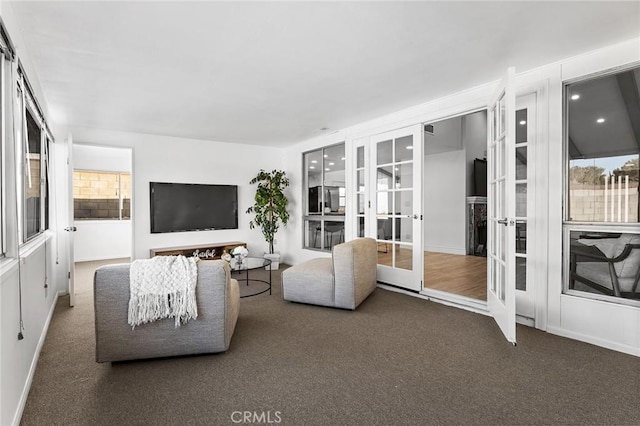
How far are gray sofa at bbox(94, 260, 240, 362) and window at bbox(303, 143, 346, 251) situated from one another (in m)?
2.99

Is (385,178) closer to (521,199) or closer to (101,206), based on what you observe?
(521,199)

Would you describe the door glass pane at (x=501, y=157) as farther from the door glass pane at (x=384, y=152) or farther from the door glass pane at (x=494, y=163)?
the door glass pane at (x=384, y=152)

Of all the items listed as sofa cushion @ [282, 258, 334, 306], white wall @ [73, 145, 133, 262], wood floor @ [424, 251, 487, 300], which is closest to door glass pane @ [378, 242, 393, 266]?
wood floor @ [424, 251, 487, 300]

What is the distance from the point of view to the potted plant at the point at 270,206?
19.1 feet

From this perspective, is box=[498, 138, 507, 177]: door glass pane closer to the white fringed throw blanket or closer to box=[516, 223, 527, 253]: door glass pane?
box=[516, 223, 527, 253]: door glass pane

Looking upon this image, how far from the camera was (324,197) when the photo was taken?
18.4 feet

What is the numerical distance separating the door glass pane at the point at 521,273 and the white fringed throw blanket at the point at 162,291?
2.78 meters

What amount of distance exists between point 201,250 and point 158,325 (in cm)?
323

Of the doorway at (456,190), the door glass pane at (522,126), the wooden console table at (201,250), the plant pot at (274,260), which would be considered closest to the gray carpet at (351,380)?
the door glass pane at (522,126)

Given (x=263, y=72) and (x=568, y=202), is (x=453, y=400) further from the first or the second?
(x=263, y=72)

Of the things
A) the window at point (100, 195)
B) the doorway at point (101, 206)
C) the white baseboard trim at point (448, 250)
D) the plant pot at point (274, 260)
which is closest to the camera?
the plant pot at point (274, 260)

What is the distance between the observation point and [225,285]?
7.63 ft

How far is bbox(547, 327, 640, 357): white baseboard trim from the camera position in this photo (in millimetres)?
2381

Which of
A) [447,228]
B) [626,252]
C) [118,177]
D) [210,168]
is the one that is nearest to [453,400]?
[626,252]
